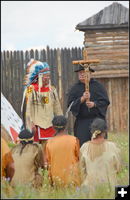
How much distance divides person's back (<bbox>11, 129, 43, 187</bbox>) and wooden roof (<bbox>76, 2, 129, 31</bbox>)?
5597 millimetres

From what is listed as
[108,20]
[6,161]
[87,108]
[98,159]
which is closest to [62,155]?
[98,159]

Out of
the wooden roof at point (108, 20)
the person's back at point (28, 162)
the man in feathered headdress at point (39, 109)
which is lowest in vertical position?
the person's back at point (28, 162)

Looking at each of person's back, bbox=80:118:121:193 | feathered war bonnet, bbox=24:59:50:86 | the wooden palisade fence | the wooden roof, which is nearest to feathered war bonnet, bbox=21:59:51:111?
feathered war bonnet, bbox=24:59:50:86

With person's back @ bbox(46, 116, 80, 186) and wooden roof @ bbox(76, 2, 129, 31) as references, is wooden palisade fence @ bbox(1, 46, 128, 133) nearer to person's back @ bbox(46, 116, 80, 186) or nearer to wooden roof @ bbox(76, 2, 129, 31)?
wooden roof @ bbox(76, 2, 129, 31)

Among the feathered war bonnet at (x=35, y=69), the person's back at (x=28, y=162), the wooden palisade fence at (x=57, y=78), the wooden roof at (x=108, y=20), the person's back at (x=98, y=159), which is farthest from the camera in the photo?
the wooden palisade fence at (x=57, y=78)

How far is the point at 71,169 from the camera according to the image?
4.96 meters

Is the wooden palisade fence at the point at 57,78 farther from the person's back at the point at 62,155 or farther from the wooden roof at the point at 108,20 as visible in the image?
the person's back at the point at 62,155

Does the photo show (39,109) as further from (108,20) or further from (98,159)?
(108,20)

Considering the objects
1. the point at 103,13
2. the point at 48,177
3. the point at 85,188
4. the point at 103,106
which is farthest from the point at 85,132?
the point at 103,13

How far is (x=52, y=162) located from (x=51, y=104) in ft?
5.33

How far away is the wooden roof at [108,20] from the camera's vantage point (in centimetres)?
1060

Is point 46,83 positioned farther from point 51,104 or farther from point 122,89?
point 122,89

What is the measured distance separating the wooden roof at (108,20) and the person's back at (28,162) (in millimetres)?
5597

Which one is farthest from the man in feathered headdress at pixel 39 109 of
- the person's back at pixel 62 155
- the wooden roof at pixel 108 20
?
the wooden roof at pixel 108 20
